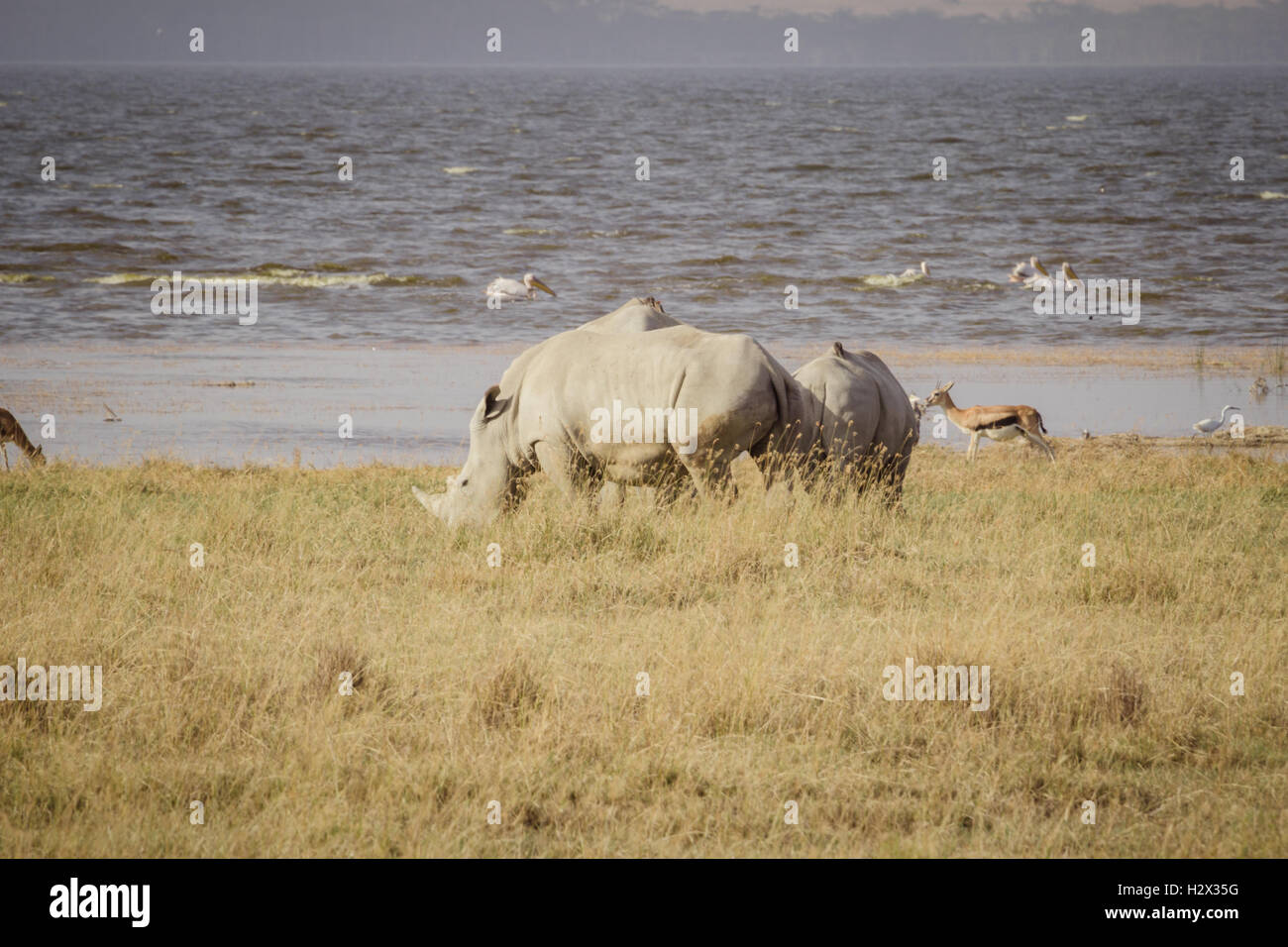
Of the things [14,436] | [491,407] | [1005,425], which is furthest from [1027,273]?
[491,407]

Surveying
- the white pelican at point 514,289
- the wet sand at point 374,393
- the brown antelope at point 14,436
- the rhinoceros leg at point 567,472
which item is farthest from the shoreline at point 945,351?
the rhinoceros leg at point 567,472

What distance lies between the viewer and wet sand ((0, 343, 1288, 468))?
1711 cm

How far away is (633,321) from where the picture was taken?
1117 centimetres

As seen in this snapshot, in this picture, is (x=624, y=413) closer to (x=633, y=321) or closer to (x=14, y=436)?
(x=633, y=321)

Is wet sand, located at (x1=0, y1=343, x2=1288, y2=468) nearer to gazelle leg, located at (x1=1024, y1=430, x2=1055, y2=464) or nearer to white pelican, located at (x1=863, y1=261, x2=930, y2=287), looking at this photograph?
gazelle leg, located at (x1=1024, y1=430, x2=1055, y2=464)

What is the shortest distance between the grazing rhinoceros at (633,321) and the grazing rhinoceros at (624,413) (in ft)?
0.69

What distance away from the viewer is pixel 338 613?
877 cm

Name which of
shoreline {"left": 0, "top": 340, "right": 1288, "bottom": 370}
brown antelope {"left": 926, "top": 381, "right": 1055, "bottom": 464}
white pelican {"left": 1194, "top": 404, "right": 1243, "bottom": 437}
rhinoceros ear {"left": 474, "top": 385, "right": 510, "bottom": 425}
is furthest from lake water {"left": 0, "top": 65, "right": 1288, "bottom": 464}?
rhinoceros ear {"left": 474, "top": 385, "right": 510, "bottom": 425}

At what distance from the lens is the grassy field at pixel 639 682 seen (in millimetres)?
5832

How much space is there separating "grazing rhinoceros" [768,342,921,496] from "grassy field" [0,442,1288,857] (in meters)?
0.43

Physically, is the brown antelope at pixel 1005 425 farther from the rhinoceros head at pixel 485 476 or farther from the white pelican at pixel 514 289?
the white pelican at pixel 514 289

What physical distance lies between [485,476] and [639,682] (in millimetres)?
4198

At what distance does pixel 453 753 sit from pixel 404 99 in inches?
4446
